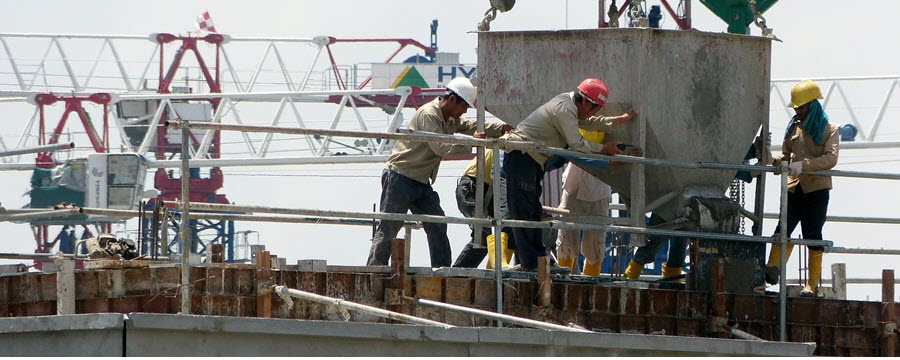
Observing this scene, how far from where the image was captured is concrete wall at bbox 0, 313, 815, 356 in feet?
32.7

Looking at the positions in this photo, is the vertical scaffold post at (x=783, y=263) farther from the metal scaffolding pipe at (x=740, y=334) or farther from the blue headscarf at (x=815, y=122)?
the blue headscarf at (x=815, y=122)

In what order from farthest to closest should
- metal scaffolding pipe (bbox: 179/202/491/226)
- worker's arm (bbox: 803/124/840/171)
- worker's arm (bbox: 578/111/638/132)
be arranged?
worker's arm (bbox: 803/124/840/171) < worker's arm (bbox: 578/111/638/132) < metal scaffolding pipe (bbox: 179/202/491/226)

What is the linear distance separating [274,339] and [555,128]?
3998 millimetres

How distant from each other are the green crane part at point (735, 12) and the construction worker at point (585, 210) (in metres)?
2.09

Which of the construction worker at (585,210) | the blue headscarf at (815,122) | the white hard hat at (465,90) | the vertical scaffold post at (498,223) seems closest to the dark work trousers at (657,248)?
the construction worker at (585,210)

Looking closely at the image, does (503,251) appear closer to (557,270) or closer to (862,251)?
(557,270)

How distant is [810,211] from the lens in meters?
15.1

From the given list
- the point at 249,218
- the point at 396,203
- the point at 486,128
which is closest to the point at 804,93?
the point at 486,128

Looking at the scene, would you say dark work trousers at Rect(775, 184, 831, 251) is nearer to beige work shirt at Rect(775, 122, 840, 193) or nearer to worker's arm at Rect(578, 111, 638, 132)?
beige work shirt at Rect(775, 122, 840, 193)

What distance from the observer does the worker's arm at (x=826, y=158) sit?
48.3 feet

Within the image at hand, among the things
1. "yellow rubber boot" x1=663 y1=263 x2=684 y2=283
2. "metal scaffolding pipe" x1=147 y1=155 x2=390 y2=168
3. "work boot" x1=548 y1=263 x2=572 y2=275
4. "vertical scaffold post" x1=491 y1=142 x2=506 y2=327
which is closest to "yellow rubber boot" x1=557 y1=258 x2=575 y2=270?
"yellow rubber boot" x1=663 y1=263 x2=684 y2=283

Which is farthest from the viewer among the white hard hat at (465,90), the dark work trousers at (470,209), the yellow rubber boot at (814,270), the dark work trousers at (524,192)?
the dark work trousers at (470,209)

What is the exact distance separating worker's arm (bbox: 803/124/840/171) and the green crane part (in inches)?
86.0

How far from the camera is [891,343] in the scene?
557 inches
